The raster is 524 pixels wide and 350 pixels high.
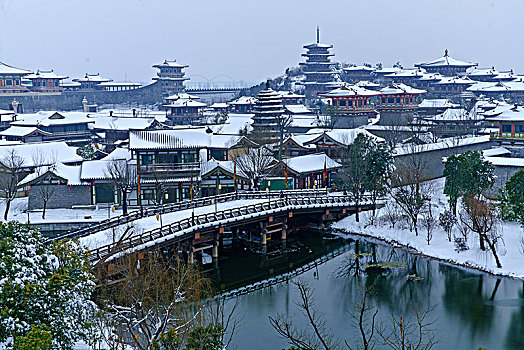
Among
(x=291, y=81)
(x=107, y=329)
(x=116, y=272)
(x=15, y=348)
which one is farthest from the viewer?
(x=291, y=81)

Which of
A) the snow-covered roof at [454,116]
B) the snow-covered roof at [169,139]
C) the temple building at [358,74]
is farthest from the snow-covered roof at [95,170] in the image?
the temple building at [358,74]

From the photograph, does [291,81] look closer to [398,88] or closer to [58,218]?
[398,88]

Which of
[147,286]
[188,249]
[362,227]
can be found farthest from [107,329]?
[362,227]

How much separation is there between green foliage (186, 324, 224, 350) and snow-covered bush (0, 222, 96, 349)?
121 inches

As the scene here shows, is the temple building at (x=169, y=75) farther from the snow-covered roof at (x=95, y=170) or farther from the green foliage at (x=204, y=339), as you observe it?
the green foliage at (x=204, y=339)

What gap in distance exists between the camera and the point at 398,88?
236ft

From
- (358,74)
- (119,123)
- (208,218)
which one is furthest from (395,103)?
(208,218)

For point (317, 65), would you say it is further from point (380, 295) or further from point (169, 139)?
point (380, 295)

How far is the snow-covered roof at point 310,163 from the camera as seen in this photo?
45.9m

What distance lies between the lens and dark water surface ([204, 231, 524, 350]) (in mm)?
24234

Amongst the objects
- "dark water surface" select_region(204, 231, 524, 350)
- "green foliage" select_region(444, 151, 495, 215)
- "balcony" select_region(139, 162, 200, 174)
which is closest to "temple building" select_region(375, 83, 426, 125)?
"green foliage" select_region(444, 151, 495, 215)

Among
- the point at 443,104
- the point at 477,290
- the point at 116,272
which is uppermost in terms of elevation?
the point at 443,104

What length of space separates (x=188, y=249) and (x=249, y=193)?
8606 mm

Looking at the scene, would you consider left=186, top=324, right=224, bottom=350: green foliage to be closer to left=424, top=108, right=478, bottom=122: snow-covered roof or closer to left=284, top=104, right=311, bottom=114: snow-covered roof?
left=424, top=108, right=478, bottom=122: snow-covered roof
